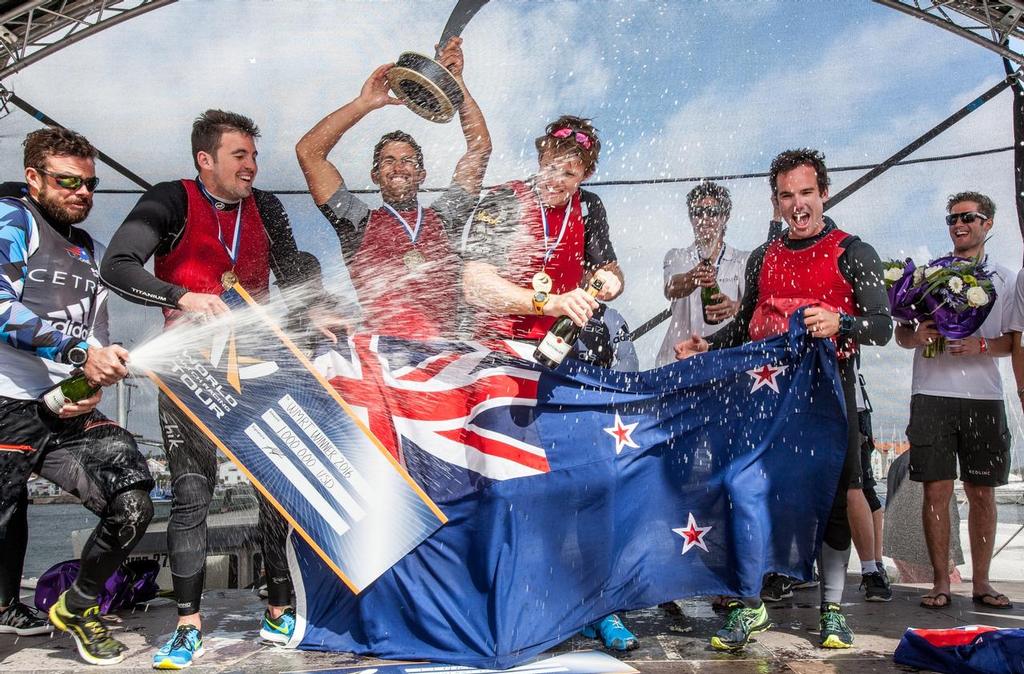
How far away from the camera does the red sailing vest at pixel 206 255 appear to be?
10.8ft

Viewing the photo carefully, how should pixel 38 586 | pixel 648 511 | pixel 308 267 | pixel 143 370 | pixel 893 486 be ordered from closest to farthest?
pixel 143 370 → pixel 648 511 → pixel 308 267 → pixel 38 586 → pixel 893 486

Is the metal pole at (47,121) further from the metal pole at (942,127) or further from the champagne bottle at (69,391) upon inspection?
the metal pole at (942,127)

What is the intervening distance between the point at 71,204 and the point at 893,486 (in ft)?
16.7

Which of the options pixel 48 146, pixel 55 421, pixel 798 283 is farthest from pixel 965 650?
pixel 48 146

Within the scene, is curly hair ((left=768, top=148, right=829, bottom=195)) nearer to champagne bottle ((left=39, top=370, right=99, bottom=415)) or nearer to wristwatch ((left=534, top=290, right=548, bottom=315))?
wristwatch ((left=534, top=290, right=548, bottom=315))

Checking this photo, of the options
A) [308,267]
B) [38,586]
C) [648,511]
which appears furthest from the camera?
[38,586]

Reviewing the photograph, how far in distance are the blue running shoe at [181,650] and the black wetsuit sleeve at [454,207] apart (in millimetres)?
1993

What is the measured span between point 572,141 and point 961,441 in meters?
2.47

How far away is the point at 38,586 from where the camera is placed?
12.3 feet

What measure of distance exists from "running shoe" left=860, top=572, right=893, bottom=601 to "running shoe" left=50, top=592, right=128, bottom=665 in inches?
136

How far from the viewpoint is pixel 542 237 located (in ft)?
10.9

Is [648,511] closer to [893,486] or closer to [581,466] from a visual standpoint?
[581,466]

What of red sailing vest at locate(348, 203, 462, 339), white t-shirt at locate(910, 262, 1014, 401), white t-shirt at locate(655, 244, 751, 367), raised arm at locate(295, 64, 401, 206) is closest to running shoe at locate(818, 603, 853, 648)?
white t-shirt at locate(910, 262, 1014, 401)

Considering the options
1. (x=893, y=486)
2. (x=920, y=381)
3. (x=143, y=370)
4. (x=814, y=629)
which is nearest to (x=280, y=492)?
(x=143, y=370)
